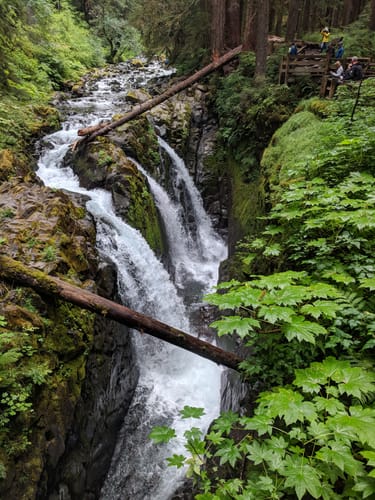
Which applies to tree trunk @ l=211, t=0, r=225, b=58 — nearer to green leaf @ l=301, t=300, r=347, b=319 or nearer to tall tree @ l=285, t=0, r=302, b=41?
tall tree @ l=285, t=0, r=302, b=41

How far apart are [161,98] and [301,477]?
15.0 metres

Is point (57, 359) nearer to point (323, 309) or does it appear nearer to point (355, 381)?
point (323, 309)

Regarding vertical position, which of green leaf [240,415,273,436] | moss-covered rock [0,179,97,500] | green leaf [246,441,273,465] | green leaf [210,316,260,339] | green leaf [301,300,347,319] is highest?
green leaf [301,300,347,319]

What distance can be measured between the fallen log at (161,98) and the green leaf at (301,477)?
11453mm

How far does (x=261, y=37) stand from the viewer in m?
11.7

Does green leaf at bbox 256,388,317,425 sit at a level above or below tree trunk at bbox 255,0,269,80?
below

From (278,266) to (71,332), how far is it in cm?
337

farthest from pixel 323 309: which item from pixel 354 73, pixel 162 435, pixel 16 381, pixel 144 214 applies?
pixel 354 73

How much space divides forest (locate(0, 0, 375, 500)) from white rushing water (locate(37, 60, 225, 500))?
814 mm

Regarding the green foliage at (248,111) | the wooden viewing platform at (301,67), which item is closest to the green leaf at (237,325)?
the green foliage at (248,111)

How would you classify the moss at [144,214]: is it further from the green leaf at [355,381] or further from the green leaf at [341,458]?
the green leaf at [341,458]

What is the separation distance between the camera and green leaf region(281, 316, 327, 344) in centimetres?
235

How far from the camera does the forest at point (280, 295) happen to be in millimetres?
2006

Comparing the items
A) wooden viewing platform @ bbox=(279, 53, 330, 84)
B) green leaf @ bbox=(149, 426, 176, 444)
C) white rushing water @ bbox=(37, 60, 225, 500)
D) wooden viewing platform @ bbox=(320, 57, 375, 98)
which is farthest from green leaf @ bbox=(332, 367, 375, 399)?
wooden viewing platform @ bbox=(279, 53, 330, 84)
